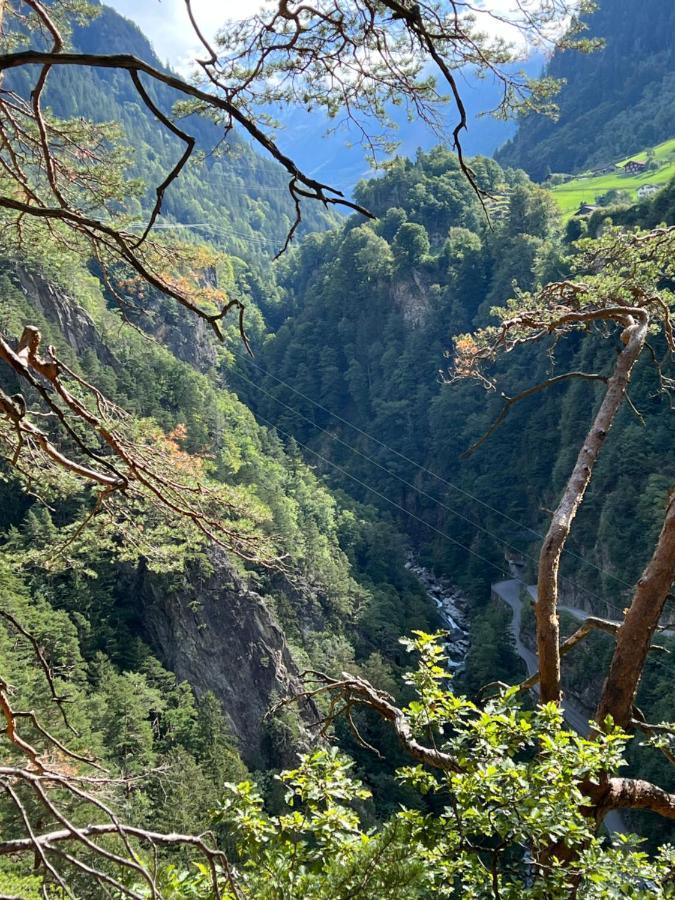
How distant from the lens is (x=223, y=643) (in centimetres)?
2034

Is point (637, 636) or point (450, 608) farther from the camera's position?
point (450, 608)

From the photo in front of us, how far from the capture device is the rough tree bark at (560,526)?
291 cm

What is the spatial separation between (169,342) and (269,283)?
3551 centimetres

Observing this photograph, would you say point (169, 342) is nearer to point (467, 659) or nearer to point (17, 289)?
point (17, 289)

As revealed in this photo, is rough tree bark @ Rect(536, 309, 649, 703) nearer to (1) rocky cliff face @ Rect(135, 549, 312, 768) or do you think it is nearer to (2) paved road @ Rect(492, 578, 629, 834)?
(2) paved road @ Rect(492, 578, 629, 834)

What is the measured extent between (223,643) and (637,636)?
1878 cm

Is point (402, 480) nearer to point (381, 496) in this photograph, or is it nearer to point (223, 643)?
point (381, 496)

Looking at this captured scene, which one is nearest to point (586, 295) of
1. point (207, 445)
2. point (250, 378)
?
point (207, 445)

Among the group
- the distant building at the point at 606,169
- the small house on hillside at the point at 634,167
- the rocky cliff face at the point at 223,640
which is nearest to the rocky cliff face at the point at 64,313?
the rocky cliff face at the point at 223,640

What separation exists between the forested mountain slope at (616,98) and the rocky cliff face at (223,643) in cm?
5965

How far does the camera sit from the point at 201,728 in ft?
56.4

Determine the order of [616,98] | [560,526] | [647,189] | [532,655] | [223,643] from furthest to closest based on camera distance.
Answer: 1. [616,98]
2. [647,189]
3. [532,655]
4. [223,643]
5. [560,526]

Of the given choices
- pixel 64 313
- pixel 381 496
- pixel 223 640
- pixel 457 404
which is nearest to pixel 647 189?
pixel 457 404

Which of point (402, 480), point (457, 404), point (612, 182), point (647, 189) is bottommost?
point (402, 480)
